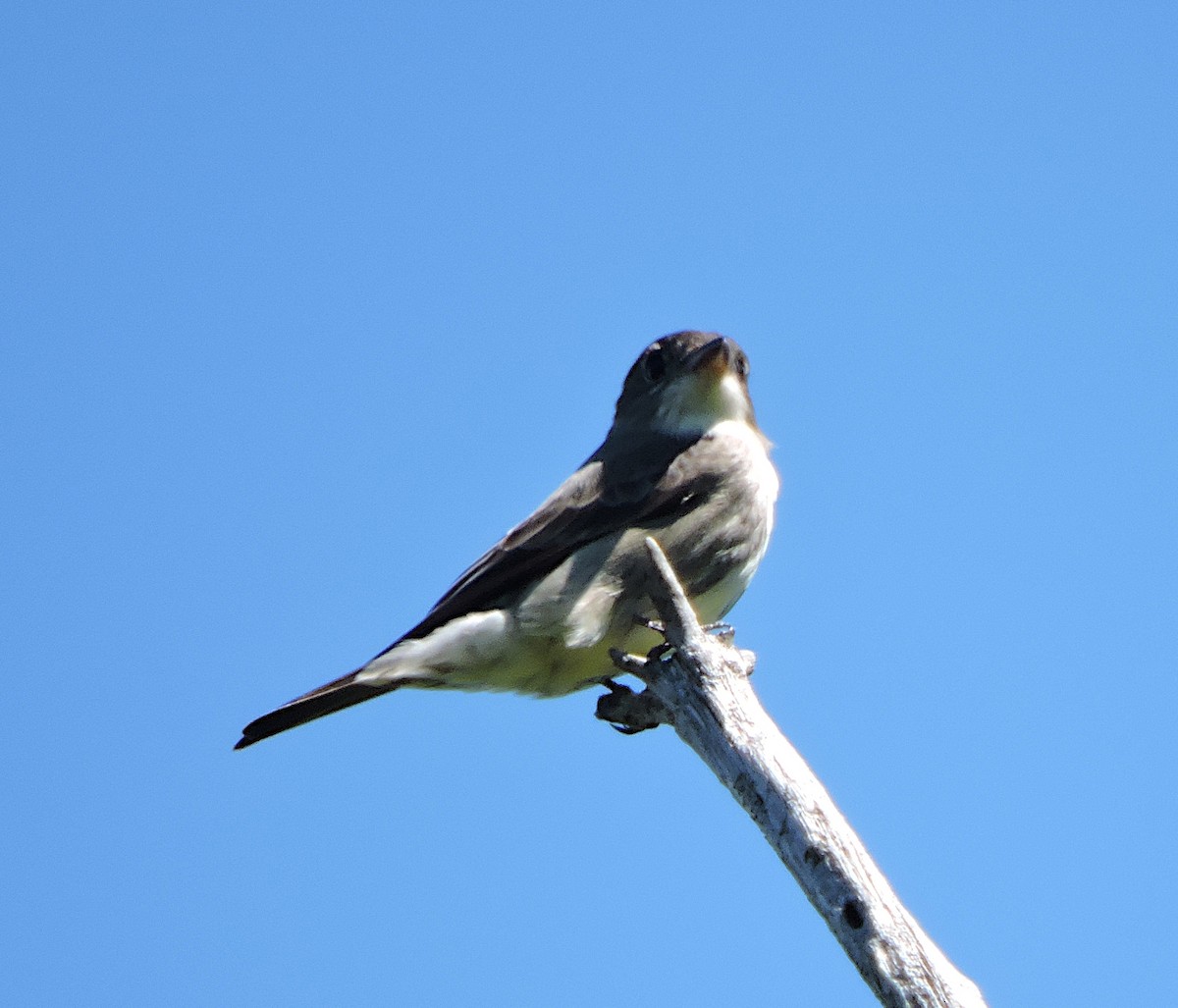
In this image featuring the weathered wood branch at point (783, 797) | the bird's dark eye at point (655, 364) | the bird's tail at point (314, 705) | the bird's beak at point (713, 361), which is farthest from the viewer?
the bird's dark eye at point (655, 364)

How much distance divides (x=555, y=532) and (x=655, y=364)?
147cm

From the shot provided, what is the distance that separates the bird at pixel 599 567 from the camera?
6551 mm

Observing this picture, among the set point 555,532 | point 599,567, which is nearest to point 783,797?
point 599,567

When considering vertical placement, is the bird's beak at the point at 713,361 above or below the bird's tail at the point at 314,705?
above

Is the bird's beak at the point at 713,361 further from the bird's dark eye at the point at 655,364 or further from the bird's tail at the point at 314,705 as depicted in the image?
the bird's tail at the point at 314,705

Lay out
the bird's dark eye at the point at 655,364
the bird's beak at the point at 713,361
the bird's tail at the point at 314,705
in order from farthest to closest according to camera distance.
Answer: the bird's dark eye at the point at 655,364
the bird's beak at the point at 713,361
the bird's tail at the point at 314,705

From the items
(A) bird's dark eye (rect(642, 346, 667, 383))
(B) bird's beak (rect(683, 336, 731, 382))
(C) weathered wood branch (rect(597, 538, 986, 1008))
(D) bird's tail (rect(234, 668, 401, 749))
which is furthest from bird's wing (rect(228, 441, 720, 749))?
(C) weathered wood branch (rect(597, 538, 986, 1008))

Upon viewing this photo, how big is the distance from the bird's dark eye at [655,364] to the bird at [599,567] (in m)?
0.30

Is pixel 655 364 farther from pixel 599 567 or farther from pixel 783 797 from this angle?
pixel 783 797

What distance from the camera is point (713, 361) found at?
25.1ft

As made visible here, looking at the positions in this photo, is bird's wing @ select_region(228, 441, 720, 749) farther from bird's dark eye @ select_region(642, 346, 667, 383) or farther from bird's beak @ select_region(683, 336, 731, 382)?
bird's dark eye @ select_region(642, 346, 667, 383)

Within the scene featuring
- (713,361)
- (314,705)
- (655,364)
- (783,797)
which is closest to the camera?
(783,797)

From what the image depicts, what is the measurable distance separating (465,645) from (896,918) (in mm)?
2805

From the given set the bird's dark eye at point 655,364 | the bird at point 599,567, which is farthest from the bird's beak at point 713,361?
the bird's dark eye at point 655,364
